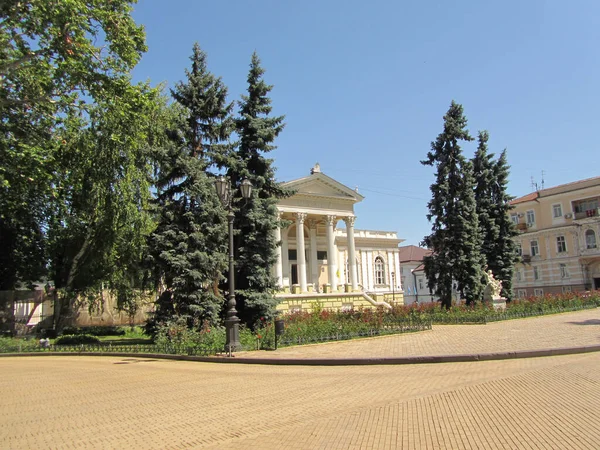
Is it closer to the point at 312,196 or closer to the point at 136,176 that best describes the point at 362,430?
the point at 136,176

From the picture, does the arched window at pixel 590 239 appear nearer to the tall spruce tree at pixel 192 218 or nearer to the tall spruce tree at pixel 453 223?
the tall spruce tree at pixel 453 223

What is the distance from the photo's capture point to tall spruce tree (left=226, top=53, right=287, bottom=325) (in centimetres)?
2264

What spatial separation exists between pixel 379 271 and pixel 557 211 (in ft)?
74.9

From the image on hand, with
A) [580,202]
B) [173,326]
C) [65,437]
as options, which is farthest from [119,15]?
[580,202]

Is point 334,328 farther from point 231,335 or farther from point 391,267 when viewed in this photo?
point 391,267

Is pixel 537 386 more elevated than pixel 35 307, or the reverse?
pixel 35 307

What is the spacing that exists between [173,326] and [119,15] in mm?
12893

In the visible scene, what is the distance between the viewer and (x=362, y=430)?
5891 millimetres

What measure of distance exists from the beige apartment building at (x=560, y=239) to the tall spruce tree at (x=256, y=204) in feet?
125

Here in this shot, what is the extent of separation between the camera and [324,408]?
287 inches

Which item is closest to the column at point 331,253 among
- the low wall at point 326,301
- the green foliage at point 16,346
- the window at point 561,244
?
the low wall at point 326,301

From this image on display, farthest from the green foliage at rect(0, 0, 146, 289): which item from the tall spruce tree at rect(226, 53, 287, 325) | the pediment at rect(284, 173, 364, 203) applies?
the pediment at rect(284, 173, 364, 203)

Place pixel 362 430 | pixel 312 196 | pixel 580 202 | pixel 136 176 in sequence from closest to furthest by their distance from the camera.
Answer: pixel 362 430 → pixel 136 176 → pixel 312 196 → pixel 580 202

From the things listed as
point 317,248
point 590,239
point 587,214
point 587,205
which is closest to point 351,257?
point 317,248
